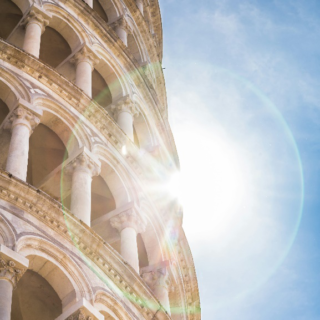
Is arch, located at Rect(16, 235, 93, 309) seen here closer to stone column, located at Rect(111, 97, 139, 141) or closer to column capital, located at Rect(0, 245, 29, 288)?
column capital, located at Rect(0, 245, 29, 288)

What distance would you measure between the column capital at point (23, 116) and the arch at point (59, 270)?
3383mm

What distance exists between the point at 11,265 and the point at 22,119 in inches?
183

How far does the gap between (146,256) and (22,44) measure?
589cm

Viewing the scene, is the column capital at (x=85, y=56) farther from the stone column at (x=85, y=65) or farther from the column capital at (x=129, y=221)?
the column capital at (x=129, y=221)

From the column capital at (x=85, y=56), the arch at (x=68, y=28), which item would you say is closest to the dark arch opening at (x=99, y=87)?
the column capital at (x=85, y=56)

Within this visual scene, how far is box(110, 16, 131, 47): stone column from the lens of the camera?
2620cm

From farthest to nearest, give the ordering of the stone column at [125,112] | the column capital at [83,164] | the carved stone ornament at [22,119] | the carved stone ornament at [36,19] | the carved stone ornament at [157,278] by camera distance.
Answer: the stone column at [125,112]
the carved stone ornament at [36,19]
the carved stone ornament at [157,278]
the column capital at [83,164]
the carved stone ornament at [22,119]

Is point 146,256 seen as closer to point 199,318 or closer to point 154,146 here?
point 199,318

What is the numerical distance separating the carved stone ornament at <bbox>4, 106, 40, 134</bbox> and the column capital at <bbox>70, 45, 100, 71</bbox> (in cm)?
530

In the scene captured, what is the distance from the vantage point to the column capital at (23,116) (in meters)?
16.5

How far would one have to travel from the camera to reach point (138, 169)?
19.5 meters

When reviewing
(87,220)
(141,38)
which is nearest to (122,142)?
(87,220)

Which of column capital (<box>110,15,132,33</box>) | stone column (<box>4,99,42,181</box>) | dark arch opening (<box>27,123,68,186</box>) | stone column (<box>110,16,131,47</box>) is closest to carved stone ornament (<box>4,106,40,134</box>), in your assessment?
stone column (<box>4,99,42,181</box>)

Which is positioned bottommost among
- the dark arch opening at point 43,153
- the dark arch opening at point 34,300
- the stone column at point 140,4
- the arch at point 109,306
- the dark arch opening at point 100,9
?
the arch at point 109,306
